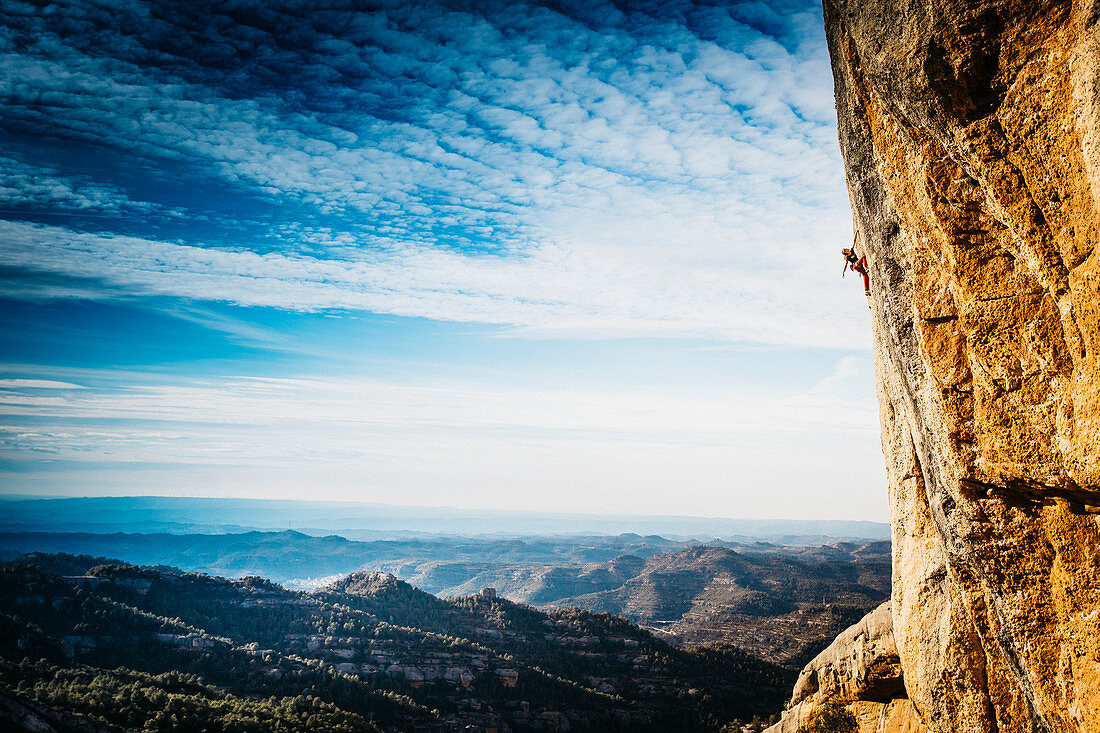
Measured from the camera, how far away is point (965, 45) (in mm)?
5605

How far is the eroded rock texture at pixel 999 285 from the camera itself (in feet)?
17.3

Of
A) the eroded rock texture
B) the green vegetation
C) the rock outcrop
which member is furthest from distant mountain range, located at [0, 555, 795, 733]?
the eroded rock texture

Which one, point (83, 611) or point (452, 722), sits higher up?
point (83, 611)

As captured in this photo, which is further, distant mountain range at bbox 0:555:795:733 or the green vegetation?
distant mountain range at bbox 0:555:795:733

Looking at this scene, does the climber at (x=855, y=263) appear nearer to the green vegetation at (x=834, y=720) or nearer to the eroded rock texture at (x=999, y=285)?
the eroded rock texture at (x=999, y=285)

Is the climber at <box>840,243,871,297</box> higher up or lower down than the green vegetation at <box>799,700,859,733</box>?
higher up

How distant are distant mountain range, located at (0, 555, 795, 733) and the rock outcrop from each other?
3092 cm

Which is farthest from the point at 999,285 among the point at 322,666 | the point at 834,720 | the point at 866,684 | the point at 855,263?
the point at 322,666

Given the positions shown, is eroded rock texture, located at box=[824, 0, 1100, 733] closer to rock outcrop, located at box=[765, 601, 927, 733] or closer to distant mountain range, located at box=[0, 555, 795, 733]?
rock outcrop, located at box=[765, 601, 927, 733]

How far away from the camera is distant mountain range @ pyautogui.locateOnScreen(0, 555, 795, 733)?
38.9 m

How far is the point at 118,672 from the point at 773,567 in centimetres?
11961

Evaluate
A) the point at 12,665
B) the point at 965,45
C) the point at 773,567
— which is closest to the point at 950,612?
the point at 965,45

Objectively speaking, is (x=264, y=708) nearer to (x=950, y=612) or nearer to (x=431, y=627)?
(x=431, y=627)

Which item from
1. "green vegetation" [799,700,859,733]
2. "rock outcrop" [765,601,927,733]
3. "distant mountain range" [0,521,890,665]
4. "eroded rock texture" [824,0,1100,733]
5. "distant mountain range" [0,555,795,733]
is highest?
"eroded rock texture" [824,0,1100,733]
